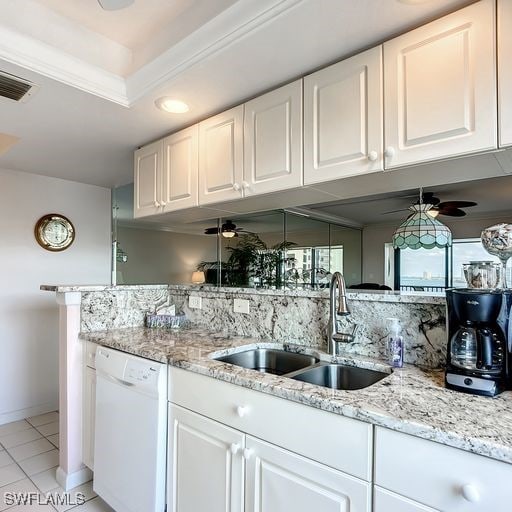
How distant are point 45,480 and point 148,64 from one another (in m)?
2.53

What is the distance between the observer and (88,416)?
2133 mm

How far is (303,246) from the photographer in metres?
2.21

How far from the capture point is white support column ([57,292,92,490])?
2.15m

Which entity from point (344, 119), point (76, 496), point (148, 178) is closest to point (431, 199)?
point (344, 119)

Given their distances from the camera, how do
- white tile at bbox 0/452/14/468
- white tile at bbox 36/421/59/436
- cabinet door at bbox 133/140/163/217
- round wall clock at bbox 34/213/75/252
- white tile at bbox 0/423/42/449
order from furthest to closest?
round wall clock at bbox 34/213/75/252 → white tile at bbox 36/421/59/436 → white tile at bbox 0/423/42/449 → white tile at bbox 0/452/14/468 → cabinet door at bbox 133/140/163/217

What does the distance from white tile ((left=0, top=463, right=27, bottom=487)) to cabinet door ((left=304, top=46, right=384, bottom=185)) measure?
8.42 ft

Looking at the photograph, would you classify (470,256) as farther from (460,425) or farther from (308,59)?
(308,59)

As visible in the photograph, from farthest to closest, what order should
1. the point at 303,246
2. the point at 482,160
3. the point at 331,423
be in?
the point at 303,246, the point at 482,160, the point at 331,423

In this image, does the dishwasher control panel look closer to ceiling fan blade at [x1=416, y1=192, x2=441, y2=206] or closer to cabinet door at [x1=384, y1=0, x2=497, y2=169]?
cabinet door at [x1=384, y1=0, x2=497, y2=169]

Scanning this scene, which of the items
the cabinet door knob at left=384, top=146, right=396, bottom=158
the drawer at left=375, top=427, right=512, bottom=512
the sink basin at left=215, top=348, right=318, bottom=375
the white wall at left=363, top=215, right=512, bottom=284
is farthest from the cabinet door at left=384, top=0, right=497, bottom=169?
the sink basin at left=215, top=348, right=318, bottom=375

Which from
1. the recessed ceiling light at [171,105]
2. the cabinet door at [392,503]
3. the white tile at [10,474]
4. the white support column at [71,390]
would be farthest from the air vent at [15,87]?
the white tile at [10,474]

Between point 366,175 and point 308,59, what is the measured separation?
0.56 meters

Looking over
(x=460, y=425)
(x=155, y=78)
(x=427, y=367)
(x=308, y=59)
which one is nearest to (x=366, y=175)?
(x=308, y=59)

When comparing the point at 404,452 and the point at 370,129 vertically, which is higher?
the point at 370,129
